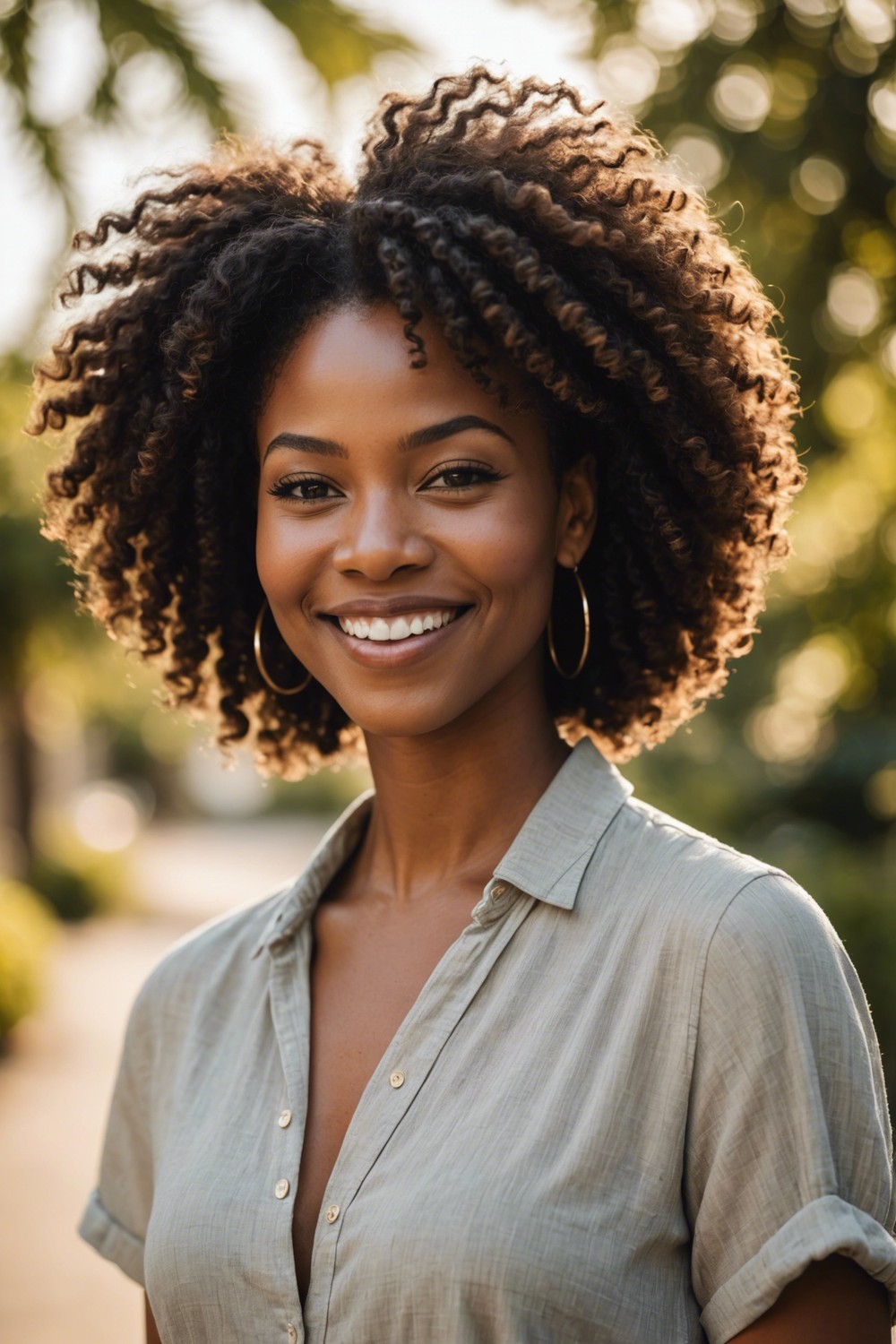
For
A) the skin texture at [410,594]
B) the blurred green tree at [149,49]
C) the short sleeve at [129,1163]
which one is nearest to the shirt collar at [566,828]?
the skin texture at [410,594]

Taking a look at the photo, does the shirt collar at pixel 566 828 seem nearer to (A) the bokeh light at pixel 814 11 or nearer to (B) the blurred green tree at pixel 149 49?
(B) the blurred green tree at pixel 149 49

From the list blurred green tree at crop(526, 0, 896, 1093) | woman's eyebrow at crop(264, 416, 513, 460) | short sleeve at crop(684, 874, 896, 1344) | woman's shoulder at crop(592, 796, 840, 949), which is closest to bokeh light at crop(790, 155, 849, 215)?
blurred green tree at crop(526, 0, 896, 1093)

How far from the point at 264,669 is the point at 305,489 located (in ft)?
2.12

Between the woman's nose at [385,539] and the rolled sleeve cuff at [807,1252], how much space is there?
1.07 meters

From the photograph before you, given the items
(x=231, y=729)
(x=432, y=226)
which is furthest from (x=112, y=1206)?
(x=432, y=226)

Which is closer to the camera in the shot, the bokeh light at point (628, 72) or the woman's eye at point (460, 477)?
the woman's eye at point (460, 477)

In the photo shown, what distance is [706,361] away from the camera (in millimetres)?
2307

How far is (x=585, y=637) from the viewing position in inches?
98.7

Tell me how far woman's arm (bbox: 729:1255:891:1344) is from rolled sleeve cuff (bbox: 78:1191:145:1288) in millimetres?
1340

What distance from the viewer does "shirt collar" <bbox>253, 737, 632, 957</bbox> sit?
2143 mm

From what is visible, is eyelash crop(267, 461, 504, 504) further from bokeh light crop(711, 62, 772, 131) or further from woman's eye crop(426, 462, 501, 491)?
bokeh light crop(711, 62, 772, 131)

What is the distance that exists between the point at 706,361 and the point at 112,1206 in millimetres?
1938

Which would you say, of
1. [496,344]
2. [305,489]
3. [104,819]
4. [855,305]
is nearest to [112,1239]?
[305,489]

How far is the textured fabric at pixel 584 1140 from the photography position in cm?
182
